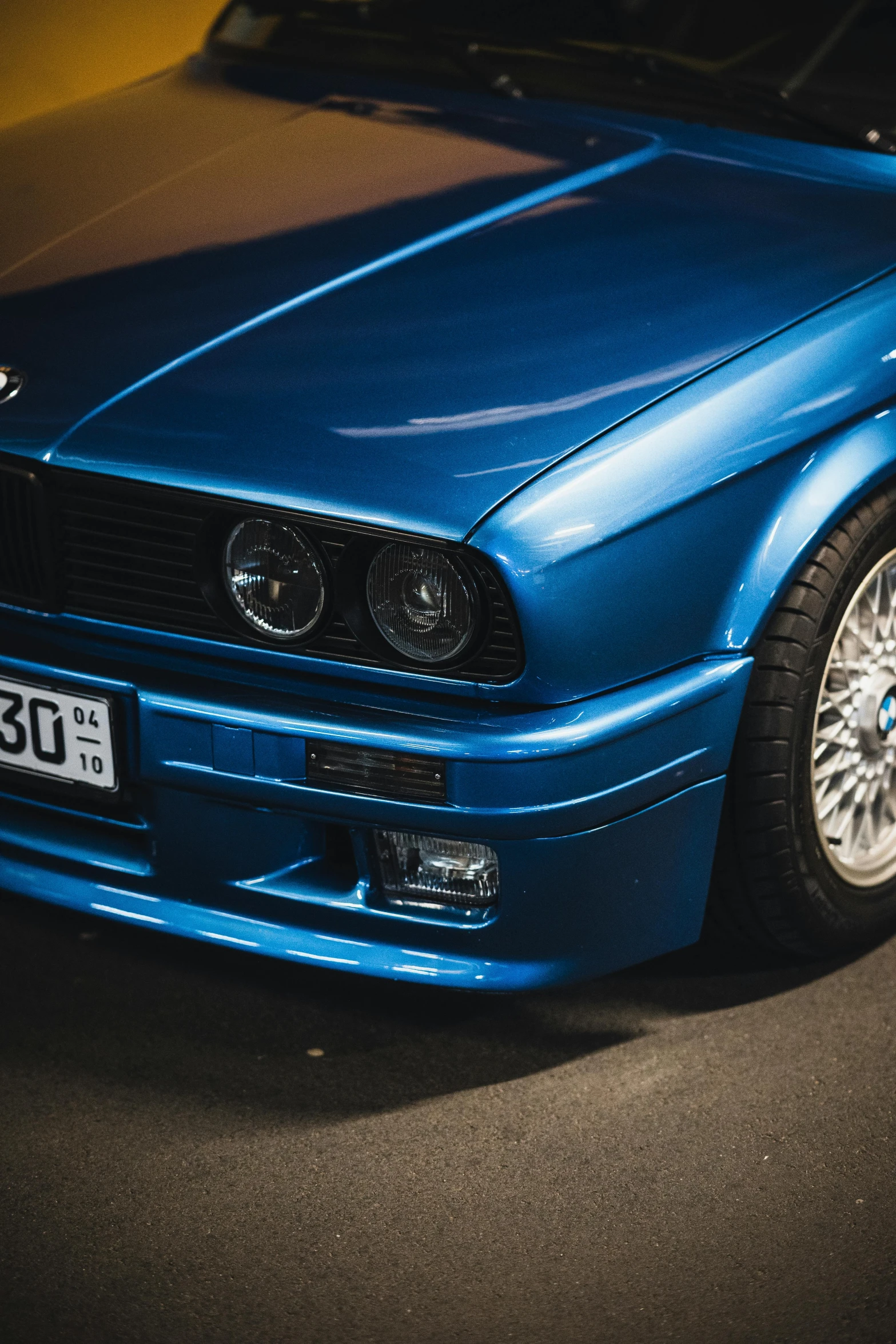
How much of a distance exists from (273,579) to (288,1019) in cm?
72

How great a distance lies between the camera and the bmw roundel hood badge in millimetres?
1992

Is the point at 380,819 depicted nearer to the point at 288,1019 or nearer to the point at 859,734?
the point at 288,1019

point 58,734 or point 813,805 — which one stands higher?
point 58,734

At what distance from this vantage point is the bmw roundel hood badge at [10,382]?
1992 mm

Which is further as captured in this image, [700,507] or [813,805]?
[813,805]

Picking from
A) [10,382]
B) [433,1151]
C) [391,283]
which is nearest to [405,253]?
[391,283]

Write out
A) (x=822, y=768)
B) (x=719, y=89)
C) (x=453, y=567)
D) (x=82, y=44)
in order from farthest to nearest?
1. (x=82, y=44)
2. (x=719, y=89)
3. (x=822, y=768)
4. (x=453, y=567)

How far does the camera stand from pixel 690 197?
2.35 metres

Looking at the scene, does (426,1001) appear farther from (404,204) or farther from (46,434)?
(404,204)

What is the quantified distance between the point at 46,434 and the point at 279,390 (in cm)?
29

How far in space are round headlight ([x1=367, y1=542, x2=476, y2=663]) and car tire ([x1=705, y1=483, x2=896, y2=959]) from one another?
1.48 feet

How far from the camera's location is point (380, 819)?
1882 mm

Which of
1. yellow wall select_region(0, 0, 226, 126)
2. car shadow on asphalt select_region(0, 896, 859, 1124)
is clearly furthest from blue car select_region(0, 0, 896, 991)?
yellow wall select_region(0, 0, 226, 126)

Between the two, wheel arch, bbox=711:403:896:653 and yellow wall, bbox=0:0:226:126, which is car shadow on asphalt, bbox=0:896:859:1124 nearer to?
wheel arch, bbox=711:403:896:653
